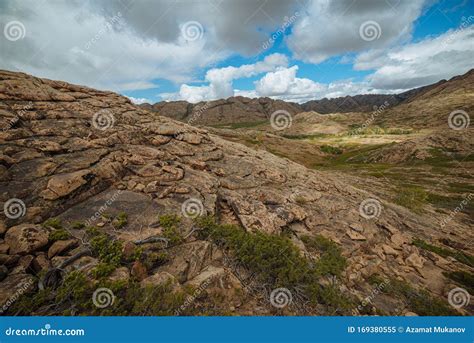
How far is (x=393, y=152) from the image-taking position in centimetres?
12350

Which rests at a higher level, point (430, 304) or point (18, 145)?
point (18, 145)

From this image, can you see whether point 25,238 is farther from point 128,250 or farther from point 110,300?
point 110,300

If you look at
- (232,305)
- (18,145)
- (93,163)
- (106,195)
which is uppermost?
(18,145)

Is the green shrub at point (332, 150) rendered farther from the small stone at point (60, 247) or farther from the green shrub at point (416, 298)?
the small stone at point (60, 247)

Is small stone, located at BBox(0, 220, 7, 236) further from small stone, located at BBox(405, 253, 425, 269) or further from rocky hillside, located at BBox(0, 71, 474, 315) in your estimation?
small stone, located at BBox(405, 253, 425, 269)

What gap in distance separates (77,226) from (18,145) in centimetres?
→ 947

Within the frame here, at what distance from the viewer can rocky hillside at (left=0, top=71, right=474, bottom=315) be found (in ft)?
40.7

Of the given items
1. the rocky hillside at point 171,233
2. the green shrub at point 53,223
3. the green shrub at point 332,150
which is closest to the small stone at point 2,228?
the rocky hillside at point 171,233

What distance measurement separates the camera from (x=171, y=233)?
15.6 meters

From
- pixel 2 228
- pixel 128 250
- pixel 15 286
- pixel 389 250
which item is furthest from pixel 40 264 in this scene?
pixel 389 250

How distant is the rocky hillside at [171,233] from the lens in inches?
489

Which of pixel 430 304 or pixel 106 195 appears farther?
pixel 106 195
